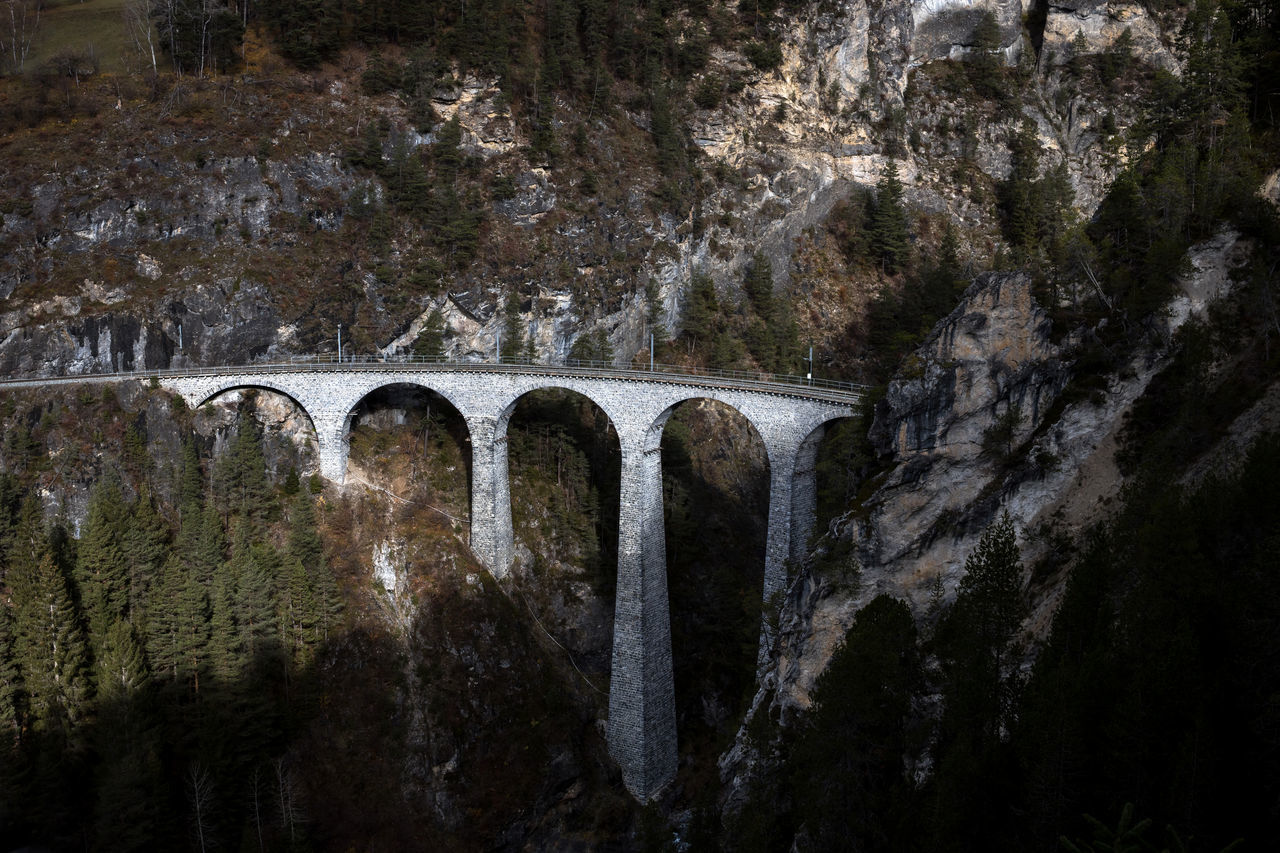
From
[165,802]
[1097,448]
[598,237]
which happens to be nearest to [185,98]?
[598,237]

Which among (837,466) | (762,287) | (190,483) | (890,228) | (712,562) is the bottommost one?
(712,562)

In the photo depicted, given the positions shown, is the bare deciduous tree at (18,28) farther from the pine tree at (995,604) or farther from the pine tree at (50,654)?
the pine tree at (995,604)

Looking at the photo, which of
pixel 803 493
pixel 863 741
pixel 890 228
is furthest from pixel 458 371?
pixel 890 228

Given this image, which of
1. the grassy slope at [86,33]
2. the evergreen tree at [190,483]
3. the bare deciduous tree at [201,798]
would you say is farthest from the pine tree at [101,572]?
the grassy slope at [86,33]

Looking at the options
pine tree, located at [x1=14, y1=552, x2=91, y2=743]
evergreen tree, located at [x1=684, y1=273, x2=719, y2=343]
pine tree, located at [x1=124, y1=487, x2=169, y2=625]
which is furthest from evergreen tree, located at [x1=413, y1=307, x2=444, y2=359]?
pine tree, located at [x1=14, y1=552, x2=91, y2=743]

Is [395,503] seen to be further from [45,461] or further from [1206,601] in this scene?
[1206,601]

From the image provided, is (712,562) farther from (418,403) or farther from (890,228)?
(890,228)
